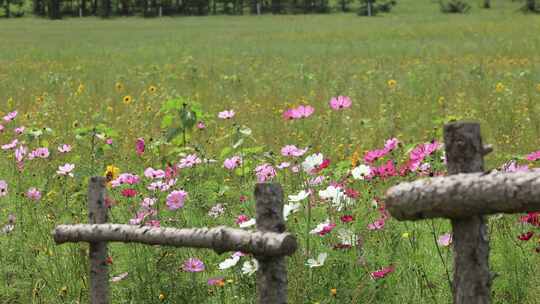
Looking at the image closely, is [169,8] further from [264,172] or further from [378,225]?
[378,225]

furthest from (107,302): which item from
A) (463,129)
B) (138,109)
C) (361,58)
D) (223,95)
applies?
(361,58)

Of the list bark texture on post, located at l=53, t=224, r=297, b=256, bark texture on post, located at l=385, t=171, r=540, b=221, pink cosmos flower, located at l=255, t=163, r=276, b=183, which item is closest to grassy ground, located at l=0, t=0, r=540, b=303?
pink cosmos flower, located at l=255, t=163, r=276, b=183

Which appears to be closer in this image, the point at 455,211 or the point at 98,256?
the point at 455,211

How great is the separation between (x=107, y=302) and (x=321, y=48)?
19.1 meters

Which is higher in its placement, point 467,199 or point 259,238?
point 467,199

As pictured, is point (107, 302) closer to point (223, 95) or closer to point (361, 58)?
point (223, 95)

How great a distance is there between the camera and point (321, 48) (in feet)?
72.1

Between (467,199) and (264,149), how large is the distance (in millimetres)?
4944

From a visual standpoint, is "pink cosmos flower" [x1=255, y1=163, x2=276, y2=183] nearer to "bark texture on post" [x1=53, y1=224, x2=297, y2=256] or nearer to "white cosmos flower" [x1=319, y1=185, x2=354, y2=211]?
"white cosmos flower" [x1=319, y1=185, x2=354, y2=211]

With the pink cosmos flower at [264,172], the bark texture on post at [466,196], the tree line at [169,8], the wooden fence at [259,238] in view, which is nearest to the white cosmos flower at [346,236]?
the pink cosmos flower at [264,172]

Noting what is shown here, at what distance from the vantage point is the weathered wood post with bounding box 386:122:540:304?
197 cm

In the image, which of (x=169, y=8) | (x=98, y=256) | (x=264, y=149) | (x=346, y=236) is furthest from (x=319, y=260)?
(x=169, y=8)

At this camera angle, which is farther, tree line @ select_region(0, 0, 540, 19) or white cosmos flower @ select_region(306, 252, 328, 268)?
tree line @ select_region(0, 0, 540, 19)

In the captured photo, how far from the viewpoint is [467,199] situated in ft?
6.69
